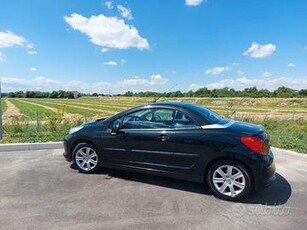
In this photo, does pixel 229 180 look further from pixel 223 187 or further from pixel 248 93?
pixel 248 93

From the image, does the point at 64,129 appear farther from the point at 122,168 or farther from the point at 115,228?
the point at 115,228

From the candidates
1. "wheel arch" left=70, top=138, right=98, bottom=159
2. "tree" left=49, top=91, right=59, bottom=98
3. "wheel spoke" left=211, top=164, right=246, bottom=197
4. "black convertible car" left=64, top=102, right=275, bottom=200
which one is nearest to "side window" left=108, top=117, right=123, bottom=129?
"black convertible car" left=64, top=102, right=275, bottom=200

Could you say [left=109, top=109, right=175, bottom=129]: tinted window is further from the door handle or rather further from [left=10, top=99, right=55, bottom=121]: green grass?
[left=10, top=99, right=55, bottom=121]: green grass

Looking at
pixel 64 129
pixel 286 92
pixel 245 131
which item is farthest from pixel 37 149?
pixel 286 92

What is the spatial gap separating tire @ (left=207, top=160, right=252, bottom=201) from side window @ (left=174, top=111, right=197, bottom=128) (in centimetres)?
81

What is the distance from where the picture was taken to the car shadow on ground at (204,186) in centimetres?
483

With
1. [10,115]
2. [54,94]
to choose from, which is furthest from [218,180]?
[54,94]

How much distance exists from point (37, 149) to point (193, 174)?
5361 mm

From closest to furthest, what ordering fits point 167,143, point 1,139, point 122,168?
point 167,143
point 122,168
point 1,139

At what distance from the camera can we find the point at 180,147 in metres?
5.14

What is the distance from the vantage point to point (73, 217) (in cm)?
408

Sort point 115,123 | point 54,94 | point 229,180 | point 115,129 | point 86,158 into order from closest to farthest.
→ point 229,180, point 115,129, point 115,123, point 86,158, point 54,94

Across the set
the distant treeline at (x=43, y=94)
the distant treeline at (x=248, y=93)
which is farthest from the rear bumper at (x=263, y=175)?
the distant treeline at (x=43, y=94)

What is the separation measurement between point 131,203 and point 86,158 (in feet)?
6.37
